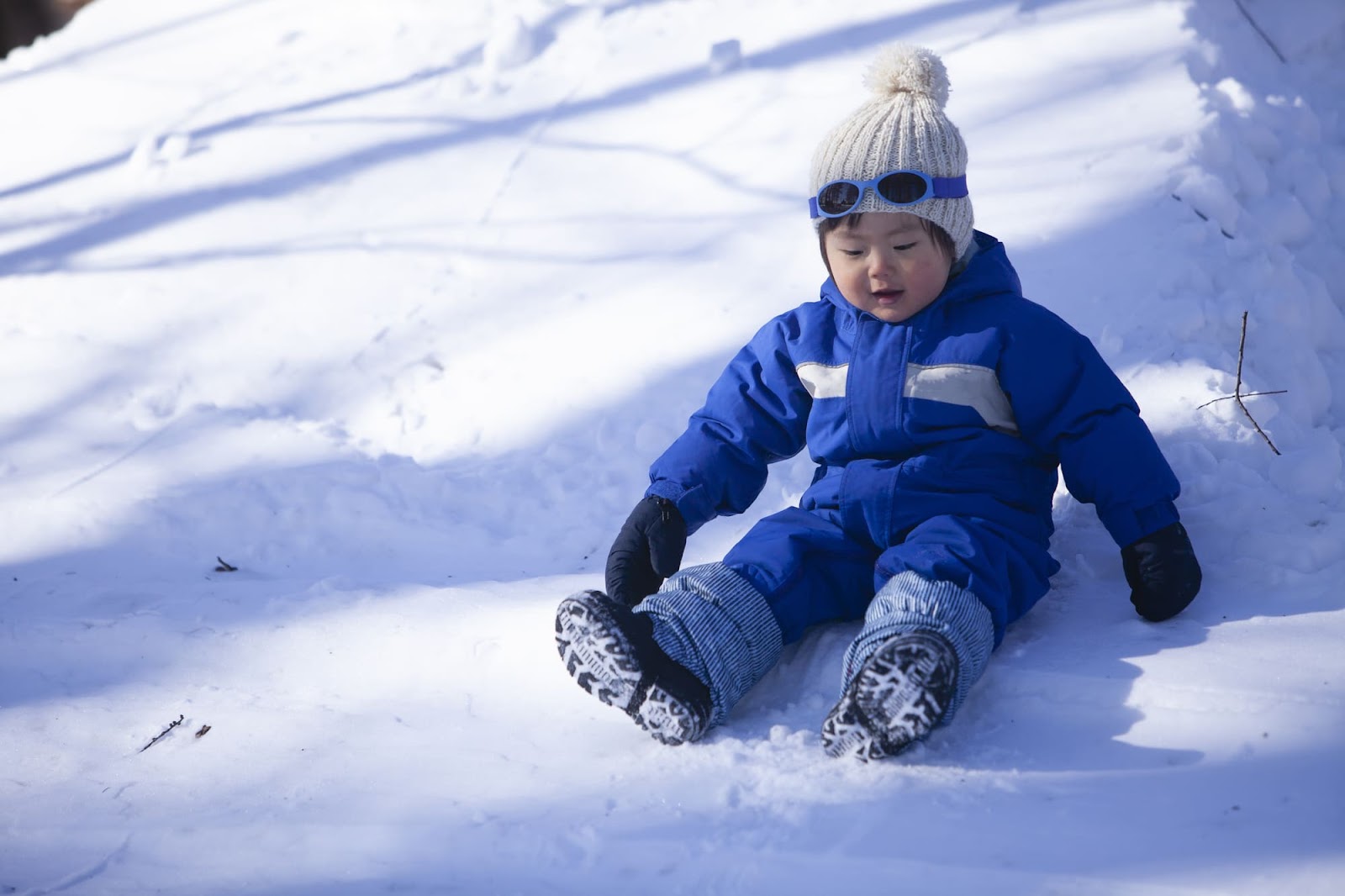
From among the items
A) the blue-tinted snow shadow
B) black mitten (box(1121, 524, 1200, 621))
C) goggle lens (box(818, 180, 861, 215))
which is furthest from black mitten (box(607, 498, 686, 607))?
the blue-tinted snow shadow

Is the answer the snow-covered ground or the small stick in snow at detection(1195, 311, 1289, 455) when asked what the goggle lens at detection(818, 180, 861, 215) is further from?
the small stick in snow at detection(1195, 311, 1289, 455)

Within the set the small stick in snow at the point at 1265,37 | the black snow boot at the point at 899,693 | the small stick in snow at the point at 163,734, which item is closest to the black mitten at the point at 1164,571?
the black snow boot at the point at 899,693

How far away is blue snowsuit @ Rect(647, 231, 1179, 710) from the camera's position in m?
2.14

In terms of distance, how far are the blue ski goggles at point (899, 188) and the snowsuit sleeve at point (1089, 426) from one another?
11.2 inches

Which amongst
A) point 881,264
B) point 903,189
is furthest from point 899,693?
point 903,189

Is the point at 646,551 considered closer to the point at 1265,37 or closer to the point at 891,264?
the point at 891,264

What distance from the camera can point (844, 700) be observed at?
192 cm

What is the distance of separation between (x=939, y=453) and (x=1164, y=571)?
1.42 feet

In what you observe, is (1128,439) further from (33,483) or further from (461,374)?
(33,483)

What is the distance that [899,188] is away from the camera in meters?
2.21

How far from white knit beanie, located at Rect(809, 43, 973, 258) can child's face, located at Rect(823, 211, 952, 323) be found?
0.03 metres

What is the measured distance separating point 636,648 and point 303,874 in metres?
0.62

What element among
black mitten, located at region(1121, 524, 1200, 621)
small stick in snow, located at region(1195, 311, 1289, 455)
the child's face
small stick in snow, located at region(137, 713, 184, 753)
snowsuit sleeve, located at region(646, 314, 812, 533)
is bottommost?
small stick in snow, located at region(1195, 311, 1289, 455)

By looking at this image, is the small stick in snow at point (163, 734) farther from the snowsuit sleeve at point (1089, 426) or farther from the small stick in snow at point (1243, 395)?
the small stick in snow at point (1243, 395)
